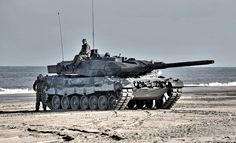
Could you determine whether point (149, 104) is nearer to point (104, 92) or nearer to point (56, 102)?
point (104, 92)

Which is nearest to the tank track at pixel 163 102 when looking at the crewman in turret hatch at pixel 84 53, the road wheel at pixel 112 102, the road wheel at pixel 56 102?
the road wheel at pixel 112 102

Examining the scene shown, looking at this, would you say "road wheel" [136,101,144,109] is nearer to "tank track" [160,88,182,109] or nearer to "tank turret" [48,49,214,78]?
"tank track" [160,88,182,109]

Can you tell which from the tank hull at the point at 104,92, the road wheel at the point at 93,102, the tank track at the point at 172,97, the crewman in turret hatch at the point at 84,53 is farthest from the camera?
the crewman in turret hatch at the point at 84,53

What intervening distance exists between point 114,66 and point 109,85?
1602 millimetres

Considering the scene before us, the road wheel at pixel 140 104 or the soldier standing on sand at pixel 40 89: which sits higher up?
the soldier standing on sand at pixel 40 89

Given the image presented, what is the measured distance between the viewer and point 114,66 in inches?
1110

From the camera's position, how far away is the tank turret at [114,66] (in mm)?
28312

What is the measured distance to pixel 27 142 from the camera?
49.9 feet

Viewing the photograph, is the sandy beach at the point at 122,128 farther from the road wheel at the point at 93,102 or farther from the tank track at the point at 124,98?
the road wheel at the point at 93,102

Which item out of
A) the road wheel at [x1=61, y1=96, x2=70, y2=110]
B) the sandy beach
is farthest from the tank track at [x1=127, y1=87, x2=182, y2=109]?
the sandy beach

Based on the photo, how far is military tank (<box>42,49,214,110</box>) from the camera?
27.1 metres

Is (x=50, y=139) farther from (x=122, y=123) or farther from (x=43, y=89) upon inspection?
(x=43, y=89)

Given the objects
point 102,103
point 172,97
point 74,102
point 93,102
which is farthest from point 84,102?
point 172,97

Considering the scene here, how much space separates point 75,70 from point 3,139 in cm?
1349
